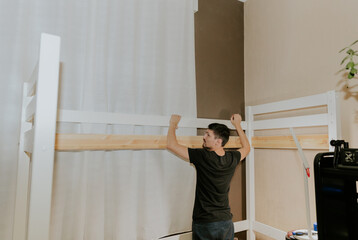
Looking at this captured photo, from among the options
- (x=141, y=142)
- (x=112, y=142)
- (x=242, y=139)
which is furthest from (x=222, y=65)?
(x=112, y=142)

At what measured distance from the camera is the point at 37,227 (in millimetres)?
767

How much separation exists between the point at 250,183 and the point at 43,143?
1.69m

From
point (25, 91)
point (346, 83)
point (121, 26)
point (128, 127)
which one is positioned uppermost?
point (121, 26)

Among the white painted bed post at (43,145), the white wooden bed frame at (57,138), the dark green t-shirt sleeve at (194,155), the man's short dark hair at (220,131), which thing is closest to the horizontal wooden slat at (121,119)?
the white wooden bed frame at (57,138)

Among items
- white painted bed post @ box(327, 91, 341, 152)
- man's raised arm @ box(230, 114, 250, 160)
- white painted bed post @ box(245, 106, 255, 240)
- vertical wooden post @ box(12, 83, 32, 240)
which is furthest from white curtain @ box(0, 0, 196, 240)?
white painted bed post @ box(327, 91, 341, 152)

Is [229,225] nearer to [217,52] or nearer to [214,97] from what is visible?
[214,97]

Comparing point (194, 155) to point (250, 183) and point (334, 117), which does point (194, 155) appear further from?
point (334, 117)

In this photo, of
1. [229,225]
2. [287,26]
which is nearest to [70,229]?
[229,225]

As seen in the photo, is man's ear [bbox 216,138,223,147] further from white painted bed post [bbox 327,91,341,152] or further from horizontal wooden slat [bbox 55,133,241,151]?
white painted bed post [bbox 327,91,341,152]

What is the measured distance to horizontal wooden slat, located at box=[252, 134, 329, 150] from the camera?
1.58 metres

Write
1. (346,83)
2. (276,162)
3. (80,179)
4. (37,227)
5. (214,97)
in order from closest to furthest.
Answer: (37,227)
(80,179)
(346,83)
(276,162)
(214,97)

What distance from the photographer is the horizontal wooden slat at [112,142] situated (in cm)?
137

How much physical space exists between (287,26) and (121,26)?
1.24 m

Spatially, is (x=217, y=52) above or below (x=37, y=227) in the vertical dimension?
above
